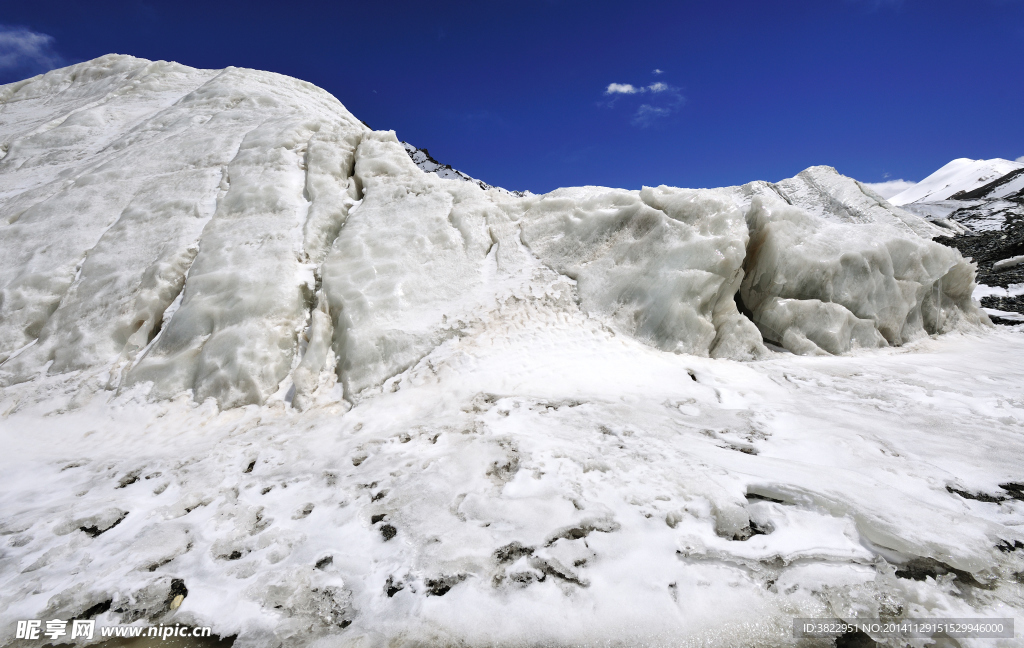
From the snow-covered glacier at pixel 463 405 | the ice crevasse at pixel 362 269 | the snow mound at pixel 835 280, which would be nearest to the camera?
the snow-covered glacier at pixel 463 405

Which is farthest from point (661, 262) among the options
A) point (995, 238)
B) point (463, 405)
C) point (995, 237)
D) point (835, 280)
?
point (995, 237)

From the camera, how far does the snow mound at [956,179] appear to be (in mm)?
55713

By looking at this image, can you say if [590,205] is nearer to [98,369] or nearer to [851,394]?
[851,394]

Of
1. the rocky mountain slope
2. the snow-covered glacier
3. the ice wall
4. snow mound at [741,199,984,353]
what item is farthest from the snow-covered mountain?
the ice wall

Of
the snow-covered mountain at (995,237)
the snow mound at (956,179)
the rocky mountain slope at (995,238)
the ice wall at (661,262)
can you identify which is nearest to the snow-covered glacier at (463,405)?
the ice wall at (661,262)

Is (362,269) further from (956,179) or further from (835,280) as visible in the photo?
(956,179)

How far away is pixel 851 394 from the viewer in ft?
19.1

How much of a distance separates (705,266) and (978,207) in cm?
3227

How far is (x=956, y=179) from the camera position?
63.2 meters

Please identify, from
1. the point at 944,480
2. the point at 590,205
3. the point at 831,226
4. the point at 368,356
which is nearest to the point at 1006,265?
the point at 831,226

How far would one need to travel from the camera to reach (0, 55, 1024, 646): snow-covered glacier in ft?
10.0

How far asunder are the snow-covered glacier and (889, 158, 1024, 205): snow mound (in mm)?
61358

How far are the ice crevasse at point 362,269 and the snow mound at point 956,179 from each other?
5955cm

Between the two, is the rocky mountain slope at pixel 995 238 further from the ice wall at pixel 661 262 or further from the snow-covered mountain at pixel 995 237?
the ice wall at pixel 661 262
